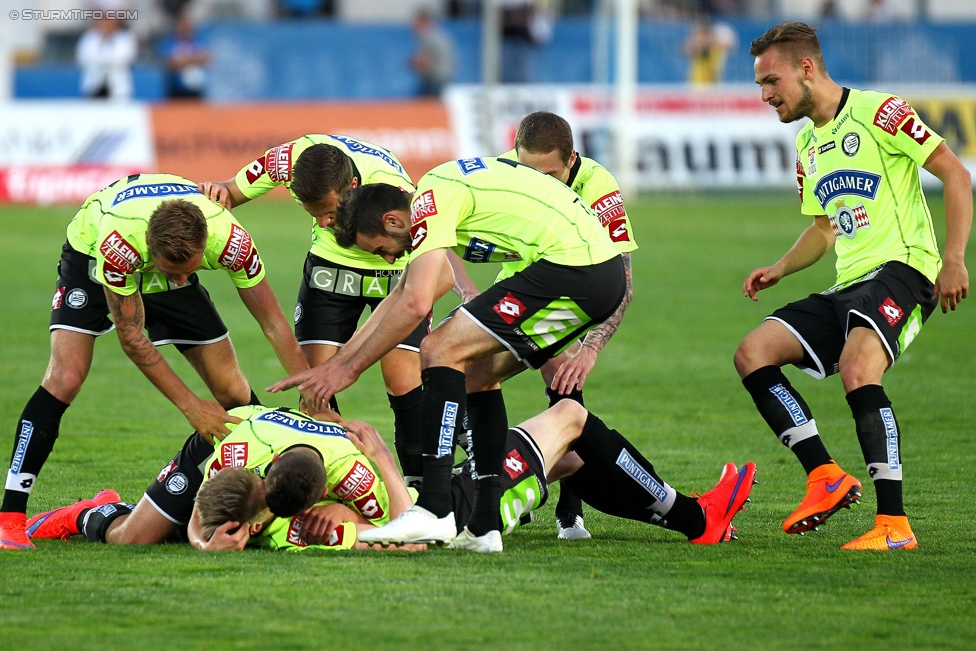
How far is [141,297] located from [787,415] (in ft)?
9.99

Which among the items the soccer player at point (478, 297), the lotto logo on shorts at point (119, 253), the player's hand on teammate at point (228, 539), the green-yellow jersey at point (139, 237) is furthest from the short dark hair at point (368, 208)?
the player's hand on teammate at point (228, 539)

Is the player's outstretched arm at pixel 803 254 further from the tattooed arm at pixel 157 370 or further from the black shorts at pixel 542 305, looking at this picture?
the tattooed arm at pixel 157 370

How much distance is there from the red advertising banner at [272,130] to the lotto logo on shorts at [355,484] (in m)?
17.7

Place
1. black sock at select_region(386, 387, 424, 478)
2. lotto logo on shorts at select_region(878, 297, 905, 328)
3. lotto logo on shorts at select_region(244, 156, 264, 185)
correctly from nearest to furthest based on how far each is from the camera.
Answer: lotto logo on shorts at select_region(878, 297, 905, 328) → lotto logo on shorts at select_region(244, 156, 264, 185) → black sock at select_region(386, 387, 424, 478)

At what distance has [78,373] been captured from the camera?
21.1 feet

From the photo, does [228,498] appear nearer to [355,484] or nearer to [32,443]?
[355,484]

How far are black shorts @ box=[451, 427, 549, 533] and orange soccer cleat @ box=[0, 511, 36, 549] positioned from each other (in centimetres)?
186

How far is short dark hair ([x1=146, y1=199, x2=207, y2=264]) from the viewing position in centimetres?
581

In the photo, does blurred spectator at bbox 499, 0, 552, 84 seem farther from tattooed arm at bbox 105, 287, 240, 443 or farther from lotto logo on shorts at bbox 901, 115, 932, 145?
tattooed arm at bbox 105, 287, 240, 443

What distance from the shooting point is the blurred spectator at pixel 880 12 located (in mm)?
29778

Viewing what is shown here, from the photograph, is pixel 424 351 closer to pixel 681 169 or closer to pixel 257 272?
pixel 257 272

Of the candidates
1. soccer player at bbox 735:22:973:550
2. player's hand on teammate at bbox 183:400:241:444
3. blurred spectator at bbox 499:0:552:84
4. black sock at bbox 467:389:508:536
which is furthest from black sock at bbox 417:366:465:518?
blurred spectator at bbox 499:0:552:84

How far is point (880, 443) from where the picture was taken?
6.01 m

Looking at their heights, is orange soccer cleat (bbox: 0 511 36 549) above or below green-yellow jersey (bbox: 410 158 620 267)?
below
